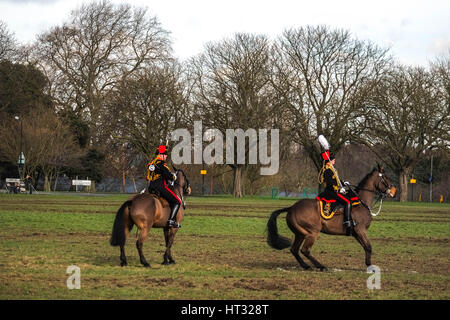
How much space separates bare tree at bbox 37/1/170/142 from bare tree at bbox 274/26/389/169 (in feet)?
47.5

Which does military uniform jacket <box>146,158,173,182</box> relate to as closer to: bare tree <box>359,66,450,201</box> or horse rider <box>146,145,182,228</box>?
horse rider <box>146,145,182,228</box>

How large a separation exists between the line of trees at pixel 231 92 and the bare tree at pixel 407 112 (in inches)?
3.7

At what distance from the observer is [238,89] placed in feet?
231

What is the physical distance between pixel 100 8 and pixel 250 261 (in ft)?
209

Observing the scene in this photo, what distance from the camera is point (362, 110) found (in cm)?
6938

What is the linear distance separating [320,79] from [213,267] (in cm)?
5680

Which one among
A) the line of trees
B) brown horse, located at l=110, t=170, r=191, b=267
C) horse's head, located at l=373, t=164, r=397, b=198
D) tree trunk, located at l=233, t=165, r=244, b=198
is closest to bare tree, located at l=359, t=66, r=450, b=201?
the line of trees

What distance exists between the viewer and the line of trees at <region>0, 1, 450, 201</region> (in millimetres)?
69500

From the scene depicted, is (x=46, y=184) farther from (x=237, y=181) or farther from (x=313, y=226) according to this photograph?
(x=313, y=226)

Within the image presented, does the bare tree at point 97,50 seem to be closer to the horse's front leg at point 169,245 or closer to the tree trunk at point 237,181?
the tree trunk at point 237,181

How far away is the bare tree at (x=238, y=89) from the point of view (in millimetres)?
69875

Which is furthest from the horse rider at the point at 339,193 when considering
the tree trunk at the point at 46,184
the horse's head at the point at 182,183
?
the tree trunk at the point at 46,184

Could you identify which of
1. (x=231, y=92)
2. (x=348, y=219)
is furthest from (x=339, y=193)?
(x=231, y=92)

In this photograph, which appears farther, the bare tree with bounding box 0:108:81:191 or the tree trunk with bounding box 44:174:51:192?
the tree trunk with bounding box 44:174:51:192
